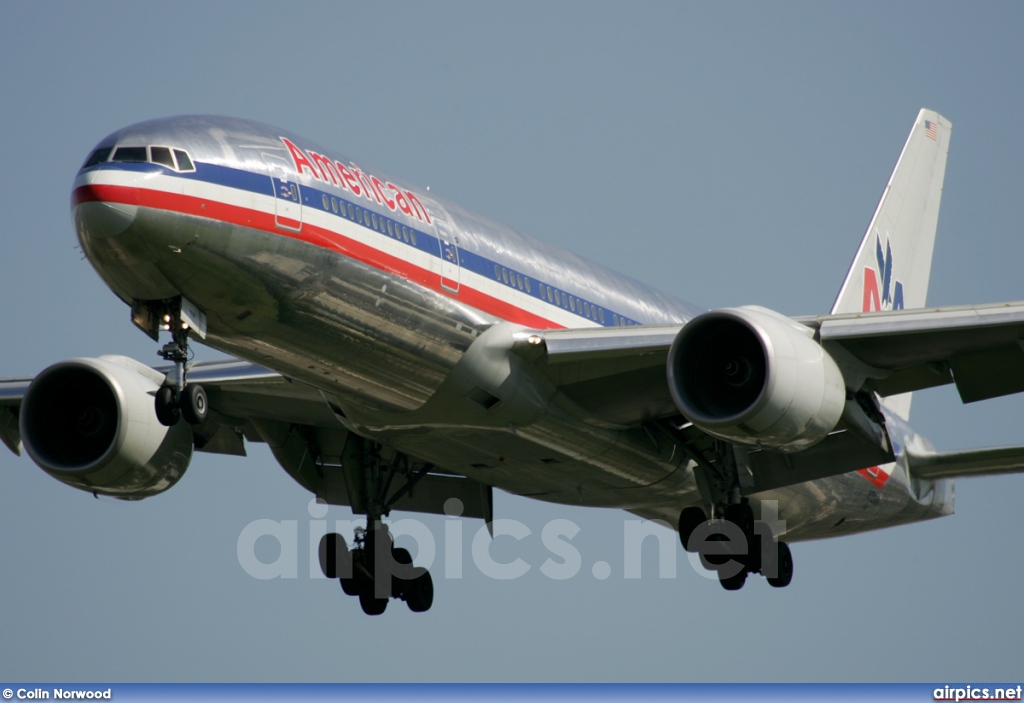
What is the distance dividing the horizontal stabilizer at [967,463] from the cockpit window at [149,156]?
15.0 m

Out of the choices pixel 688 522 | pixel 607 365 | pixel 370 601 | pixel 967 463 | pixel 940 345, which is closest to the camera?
pixel 940 345

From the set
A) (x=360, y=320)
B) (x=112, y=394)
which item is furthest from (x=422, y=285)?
(x=112, y=394)

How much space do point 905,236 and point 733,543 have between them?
13363 mm

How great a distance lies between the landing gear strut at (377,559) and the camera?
88.3ft

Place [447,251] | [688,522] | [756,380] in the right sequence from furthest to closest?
[688,522], [447,251], [756,380]

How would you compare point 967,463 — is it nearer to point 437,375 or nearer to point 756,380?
point 756,380

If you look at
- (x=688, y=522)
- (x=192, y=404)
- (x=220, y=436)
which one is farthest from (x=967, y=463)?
(x=192, y=404)

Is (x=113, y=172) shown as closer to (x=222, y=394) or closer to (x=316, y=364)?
(x=316, y=364)

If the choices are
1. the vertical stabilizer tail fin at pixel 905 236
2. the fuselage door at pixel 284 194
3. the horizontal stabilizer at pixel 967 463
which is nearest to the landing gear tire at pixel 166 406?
the fuselage door at pixel 284 194

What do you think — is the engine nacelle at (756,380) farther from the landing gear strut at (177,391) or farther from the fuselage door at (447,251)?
the landing gear strut at (177,391)

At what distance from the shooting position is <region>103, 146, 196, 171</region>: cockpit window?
18.8 metres

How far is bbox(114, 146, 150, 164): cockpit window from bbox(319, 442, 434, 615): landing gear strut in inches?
362

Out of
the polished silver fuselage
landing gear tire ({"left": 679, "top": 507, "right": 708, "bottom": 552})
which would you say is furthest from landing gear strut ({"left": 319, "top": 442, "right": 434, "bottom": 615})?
landing gear tire ({"left": 679, "top": 507, "right": 708, "bottom": 552})

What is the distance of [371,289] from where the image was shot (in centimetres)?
2062
